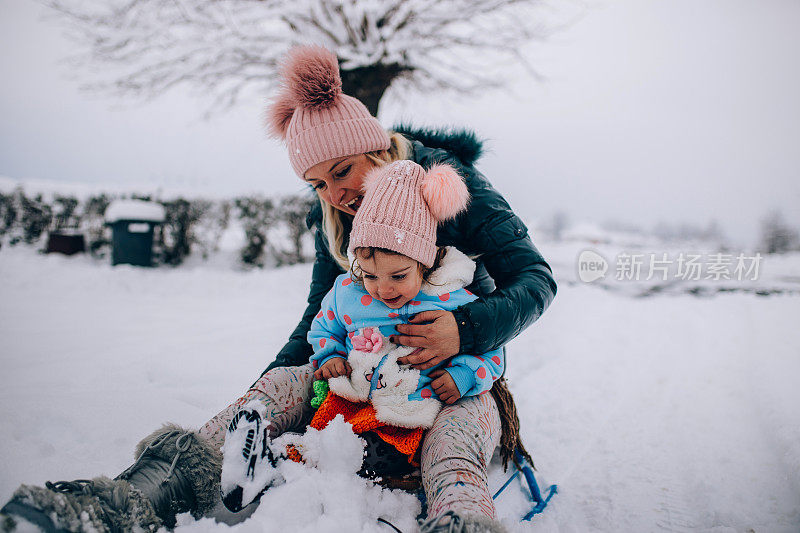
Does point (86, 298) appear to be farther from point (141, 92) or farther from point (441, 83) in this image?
point (441, 83)

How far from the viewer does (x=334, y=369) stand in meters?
1.48

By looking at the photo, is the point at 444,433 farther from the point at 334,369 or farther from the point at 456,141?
the point at 456,141

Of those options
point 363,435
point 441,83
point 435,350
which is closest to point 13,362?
point 363,435

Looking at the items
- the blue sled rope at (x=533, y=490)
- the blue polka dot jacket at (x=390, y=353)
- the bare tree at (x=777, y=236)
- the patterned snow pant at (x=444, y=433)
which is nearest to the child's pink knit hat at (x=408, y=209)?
the blue polka dot jacket at (x=390, y=353)

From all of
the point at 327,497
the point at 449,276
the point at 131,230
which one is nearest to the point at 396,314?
the point at 449,276

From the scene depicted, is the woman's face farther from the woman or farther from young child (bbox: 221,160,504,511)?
young child (bbox: 221,160,504,511)

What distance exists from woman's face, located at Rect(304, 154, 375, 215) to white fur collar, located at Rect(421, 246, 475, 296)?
50 centimetres

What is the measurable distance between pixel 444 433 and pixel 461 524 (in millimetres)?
355

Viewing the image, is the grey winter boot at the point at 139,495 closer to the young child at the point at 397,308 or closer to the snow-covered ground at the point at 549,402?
the snow-covered ground at the point at 549,402

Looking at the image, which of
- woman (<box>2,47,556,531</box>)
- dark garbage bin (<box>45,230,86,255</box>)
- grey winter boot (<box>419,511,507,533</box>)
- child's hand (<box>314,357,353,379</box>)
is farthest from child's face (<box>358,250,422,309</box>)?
dark garbage bin (<box>45,230,86,255</box>)

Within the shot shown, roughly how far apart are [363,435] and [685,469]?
1.54 meters

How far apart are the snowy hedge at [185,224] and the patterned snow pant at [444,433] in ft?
17.6

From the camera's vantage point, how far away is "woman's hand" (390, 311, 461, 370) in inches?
54.1

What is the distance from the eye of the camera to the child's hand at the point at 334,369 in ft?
4.86
